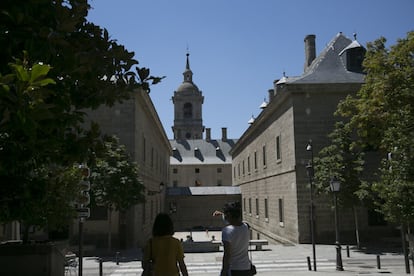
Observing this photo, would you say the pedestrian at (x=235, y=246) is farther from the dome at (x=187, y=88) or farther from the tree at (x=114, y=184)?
the dome at (x=187, y=88)

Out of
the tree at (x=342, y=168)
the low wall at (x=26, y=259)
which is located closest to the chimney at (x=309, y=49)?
the tree at (x=342, y=168)

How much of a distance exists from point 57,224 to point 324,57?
19.4 m

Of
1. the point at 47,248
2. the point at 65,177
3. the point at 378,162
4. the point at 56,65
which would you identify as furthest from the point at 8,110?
the point at 378,162

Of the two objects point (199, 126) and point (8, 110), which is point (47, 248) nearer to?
point (8, 110)

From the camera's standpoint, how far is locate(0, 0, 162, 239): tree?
7.81 feet

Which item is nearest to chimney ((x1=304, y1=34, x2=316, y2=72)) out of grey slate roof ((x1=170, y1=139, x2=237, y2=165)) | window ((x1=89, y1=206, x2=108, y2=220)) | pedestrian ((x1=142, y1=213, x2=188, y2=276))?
window ((x1=89, y1=206, x2=108, y2=220))

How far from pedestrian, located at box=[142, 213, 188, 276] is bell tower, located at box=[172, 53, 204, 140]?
78252 millimetres

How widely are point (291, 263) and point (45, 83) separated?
15564 millimetres

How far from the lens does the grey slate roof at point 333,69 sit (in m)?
23.2

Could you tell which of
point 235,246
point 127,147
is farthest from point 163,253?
point 127,147

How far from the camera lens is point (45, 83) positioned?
85.3 inches

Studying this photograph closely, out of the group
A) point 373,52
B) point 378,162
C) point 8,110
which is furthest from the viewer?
point 378,162

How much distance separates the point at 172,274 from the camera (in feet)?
16.6

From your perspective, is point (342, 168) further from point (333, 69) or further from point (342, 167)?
point (333, 69)
